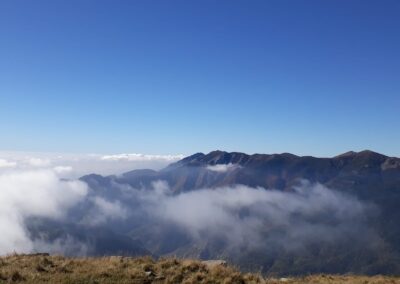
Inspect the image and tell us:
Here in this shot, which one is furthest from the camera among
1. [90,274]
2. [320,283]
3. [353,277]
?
[353,277]

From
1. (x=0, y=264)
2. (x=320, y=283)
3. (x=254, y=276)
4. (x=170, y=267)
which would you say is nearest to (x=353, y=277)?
(x=320, y=283)

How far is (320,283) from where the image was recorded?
73.2ft

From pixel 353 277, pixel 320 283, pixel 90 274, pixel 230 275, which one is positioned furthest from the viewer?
pixel 353 277

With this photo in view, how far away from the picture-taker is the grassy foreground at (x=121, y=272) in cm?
1902

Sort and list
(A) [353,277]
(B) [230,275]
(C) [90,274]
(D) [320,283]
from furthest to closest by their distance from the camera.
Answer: (A) [353,277]
(D) [320,283]
(B) [230,275]
(C) [90,274]

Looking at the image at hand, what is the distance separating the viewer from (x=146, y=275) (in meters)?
19.9

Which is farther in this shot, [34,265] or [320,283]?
[320,283]

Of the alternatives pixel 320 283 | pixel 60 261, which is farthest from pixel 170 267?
pixel 320 283

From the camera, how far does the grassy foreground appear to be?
1902 cm

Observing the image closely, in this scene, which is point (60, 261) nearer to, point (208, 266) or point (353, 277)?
point (208, 266)

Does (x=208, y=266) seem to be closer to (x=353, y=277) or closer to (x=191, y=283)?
(x=191, y=283)

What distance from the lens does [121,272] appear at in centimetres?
2014

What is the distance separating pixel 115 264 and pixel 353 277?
536 inches

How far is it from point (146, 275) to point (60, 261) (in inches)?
211
